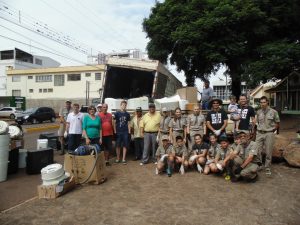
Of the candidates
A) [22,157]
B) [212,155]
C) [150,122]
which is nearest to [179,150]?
[212,155]

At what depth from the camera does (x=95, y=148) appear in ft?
22.8

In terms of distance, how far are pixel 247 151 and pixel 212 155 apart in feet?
2.81

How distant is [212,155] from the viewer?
7797 mm

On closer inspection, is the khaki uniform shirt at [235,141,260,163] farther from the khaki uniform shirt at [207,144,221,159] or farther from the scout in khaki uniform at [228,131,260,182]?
the khaki uniform shirt at [207,144,221,159]

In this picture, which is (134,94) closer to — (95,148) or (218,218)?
(95,148)

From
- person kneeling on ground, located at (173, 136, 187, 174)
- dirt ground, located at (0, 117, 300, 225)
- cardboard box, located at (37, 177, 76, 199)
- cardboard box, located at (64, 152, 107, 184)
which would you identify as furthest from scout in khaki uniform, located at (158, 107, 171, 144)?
cardboard box, located at (37, 177, 76, 199)

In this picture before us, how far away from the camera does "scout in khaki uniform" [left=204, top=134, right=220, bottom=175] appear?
7609 millimetres

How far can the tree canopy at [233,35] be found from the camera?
51.6 feet

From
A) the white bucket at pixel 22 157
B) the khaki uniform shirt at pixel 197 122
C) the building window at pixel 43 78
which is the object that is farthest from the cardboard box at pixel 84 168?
the building window at pixel 43 78

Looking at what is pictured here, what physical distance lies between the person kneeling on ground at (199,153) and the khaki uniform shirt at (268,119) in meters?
1.42

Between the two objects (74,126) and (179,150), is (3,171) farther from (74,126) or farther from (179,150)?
(179,150)

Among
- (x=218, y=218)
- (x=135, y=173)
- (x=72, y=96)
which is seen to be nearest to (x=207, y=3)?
(x=135, y=173)

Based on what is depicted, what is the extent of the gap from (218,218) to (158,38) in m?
14.6

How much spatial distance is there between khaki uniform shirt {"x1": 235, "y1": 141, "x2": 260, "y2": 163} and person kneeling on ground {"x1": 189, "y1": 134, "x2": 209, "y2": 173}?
2.85 feet
